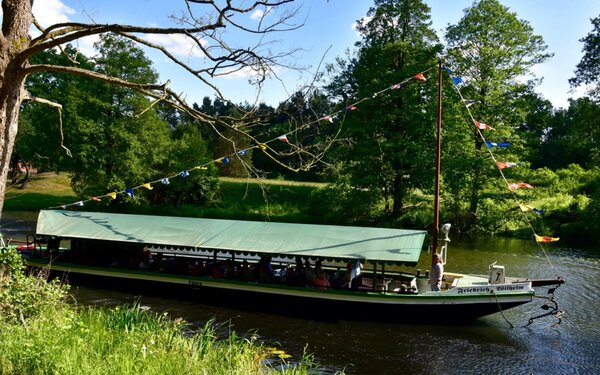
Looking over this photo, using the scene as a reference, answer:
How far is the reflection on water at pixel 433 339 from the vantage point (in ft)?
41.4

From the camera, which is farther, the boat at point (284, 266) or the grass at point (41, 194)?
the grass at point (41, 194)

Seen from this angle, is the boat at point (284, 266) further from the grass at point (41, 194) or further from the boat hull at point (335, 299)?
the grass at point (41, 194)

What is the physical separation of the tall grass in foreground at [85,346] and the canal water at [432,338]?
2.99 meters

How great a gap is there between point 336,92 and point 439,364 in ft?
89.2

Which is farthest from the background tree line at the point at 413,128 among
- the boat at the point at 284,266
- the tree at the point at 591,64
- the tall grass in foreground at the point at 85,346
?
the tall grass in foreground at the point at 85,346

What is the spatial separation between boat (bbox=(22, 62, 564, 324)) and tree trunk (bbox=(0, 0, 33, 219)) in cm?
619

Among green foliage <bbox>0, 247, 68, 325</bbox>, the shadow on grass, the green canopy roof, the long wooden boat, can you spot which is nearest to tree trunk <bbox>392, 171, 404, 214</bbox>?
the long wooden boat

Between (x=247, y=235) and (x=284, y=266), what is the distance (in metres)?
2.01

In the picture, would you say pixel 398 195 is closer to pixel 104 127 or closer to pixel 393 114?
pixel 393 114

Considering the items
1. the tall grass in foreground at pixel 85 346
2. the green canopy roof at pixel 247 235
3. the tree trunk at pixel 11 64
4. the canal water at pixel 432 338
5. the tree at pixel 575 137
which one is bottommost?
the canal water at pixel 432 338

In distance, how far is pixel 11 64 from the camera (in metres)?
7.98

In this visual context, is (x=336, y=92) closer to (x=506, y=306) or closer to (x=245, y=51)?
(x=506, y=306)

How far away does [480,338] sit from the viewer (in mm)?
14578

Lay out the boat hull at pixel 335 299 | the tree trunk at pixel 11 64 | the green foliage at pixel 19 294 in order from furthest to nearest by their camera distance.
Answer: the boat hull at pixel 335 299 → the green foliage at pixel 19 294 → the tree trunk at pixel 11 64
